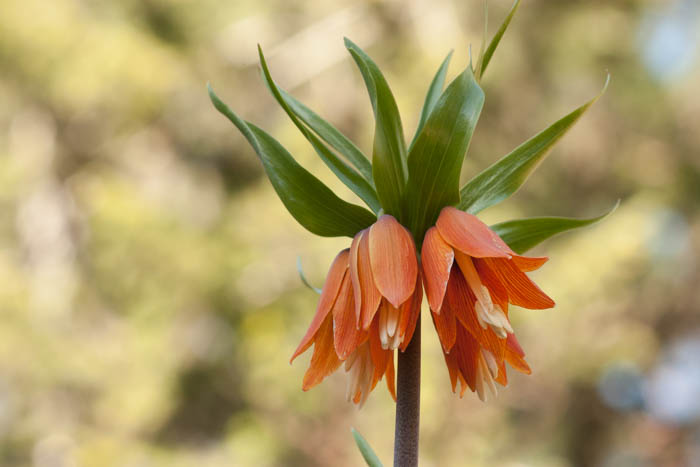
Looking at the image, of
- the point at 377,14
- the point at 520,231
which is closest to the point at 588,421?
the point at 377,14

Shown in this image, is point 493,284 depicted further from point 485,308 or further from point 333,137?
point 333,137

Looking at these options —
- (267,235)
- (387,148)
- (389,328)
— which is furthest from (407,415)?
(267,235)

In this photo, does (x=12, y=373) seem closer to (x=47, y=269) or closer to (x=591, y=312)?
(x=47, y=269)

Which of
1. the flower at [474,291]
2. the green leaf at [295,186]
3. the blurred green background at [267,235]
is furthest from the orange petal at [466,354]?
the blurred green background at [267,235]

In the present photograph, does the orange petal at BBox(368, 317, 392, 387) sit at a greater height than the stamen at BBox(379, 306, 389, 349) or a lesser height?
greater

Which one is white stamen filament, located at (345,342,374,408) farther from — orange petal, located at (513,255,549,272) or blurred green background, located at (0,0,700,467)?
blurred green background, located at (0,0,700,467)

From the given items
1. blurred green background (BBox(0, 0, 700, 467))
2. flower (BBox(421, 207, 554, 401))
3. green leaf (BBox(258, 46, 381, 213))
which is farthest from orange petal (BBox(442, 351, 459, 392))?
blurred green background (BBox(0, 0, 700, 467))
